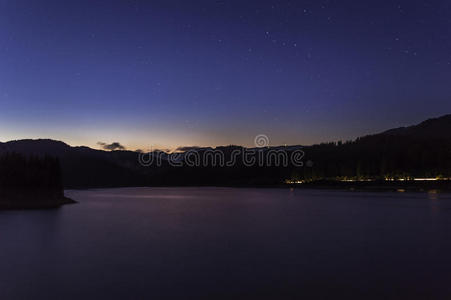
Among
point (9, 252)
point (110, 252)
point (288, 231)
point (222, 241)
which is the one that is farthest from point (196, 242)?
point (9, 252)

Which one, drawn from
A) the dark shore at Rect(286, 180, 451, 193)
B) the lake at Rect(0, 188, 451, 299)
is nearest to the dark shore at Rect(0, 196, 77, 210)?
the lake at Rect(0, 188, 451, 299)

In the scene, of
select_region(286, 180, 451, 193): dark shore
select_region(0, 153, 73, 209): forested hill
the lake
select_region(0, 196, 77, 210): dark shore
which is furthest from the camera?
select_region(286, 180, 451, 193): dark shore

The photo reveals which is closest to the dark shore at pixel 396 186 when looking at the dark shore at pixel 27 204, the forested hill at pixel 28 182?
the forested hill at pixel 28 182

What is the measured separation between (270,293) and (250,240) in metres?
15.8

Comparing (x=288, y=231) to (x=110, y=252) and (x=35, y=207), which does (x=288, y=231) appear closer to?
(x=110, y=252)

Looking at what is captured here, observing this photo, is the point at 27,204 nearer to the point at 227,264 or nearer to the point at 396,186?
the point at 227,264

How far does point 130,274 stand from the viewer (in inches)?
745

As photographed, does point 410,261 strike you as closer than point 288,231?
Result: Yes

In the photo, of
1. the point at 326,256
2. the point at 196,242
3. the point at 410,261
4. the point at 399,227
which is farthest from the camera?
the point at 399,227

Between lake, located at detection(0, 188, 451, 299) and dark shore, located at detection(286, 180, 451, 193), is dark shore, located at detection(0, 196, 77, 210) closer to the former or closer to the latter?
lake, located at detection(0, 188, 451, 299)

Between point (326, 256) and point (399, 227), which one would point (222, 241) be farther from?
point (399, 227)

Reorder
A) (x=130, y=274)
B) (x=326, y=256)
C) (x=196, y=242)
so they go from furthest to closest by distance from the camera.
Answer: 1. (x=196, y=242)
2. (x=326, y=256)
3. (x=130, y=274)

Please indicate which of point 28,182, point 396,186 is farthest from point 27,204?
point 396,186

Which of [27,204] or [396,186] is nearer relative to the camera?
[27,204]
